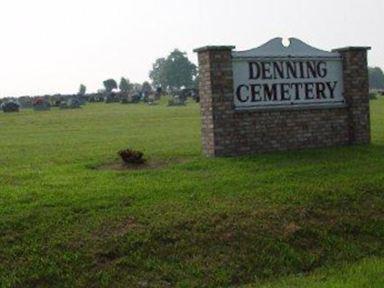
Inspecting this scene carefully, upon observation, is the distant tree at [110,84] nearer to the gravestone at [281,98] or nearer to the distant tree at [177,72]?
the distant tree at [177,72]

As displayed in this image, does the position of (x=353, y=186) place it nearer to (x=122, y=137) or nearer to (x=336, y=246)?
(x=336, y=246)

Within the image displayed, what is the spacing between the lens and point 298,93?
13117mm

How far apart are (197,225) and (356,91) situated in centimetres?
703

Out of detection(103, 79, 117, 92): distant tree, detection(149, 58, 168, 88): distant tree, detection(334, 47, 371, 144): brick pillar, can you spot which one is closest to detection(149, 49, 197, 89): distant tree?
detection(149, 58, 168, 88): distant tree

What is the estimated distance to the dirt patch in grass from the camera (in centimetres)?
1142

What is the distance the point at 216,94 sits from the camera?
12125mm

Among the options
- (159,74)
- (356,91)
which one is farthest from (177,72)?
(356,91)

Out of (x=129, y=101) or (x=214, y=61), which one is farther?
(x=129, y=101)

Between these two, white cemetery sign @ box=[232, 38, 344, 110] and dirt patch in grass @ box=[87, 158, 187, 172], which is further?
white cemetery sign @ box=[232, 38, 344, 110]

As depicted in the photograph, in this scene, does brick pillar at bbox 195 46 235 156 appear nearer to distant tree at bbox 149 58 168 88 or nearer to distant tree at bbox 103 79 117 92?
distant tree at bbox 103 79 117 92

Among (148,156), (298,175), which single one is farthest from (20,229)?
(148,156)

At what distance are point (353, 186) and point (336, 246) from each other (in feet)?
6.44

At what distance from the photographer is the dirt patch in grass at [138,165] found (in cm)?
1142

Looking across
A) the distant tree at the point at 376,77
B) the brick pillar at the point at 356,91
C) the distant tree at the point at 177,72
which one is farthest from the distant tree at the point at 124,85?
the brick pillar at the point at 356,91
